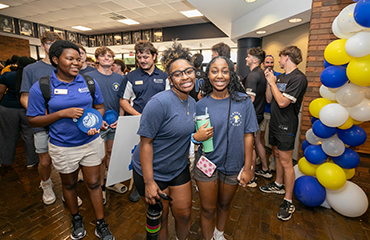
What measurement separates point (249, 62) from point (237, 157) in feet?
5.90

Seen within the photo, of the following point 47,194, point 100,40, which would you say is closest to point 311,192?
point 47,194

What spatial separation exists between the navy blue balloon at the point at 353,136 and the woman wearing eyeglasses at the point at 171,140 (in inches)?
67.4

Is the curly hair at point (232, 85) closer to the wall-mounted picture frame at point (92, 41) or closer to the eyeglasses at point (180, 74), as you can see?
the eyeglasses at point (180, 74)

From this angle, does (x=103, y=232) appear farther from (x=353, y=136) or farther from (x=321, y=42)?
(x=321, y=42)

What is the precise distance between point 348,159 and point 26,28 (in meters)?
9.61

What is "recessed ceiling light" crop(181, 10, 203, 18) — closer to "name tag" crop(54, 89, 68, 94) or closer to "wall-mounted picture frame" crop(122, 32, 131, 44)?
"wall-mounted picture frame" crop(122, 32, 131, 44)

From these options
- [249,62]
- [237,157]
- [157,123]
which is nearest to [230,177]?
[237,157]

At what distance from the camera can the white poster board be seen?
2104 mm

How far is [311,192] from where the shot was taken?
2342mm

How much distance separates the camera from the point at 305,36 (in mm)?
4758

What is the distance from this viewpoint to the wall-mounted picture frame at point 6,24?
6.54 m

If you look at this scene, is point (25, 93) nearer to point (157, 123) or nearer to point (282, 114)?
point (157, 123)

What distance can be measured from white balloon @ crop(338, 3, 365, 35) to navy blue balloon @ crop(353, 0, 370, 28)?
177 mm

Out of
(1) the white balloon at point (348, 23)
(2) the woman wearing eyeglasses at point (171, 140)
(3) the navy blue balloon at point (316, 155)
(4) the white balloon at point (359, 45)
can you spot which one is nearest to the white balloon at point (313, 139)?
(3) the navy blue balloon at point (316, 155)
